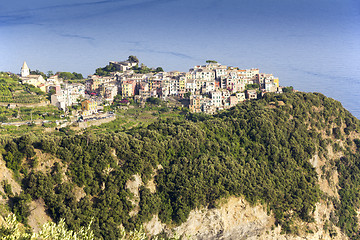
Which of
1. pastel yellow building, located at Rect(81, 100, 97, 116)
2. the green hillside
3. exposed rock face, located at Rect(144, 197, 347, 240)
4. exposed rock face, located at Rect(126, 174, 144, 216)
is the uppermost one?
the green hillside

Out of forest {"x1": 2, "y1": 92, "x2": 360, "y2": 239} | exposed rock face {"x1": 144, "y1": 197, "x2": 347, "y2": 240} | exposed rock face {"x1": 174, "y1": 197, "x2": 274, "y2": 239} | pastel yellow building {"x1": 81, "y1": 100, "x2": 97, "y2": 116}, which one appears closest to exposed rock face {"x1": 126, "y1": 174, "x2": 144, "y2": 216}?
forest {"x1": 2, "y1": 92, "x2": 360, "y2": 239}

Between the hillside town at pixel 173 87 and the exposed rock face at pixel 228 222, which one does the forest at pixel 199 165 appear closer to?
the exposed rock face at pixel 228 222

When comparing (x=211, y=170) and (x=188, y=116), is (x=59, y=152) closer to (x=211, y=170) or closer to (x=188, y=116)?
(x=211, y=170)

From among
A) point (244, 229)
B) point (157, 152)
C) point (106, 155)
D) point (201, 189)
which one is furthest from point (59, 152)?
point (244, 229)

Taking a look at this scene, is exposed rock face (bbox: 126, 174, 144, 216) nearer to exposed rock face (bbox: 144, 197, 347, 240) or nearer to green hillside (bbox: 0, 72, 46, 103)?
exposed rock face (bbox: 144, 197, 347, 240)

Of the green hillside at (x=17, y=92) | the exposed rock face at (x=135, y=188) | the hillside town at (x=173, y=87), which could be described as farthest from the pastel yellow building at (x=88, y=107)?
the exposed rock face at (x=135, y=188)
